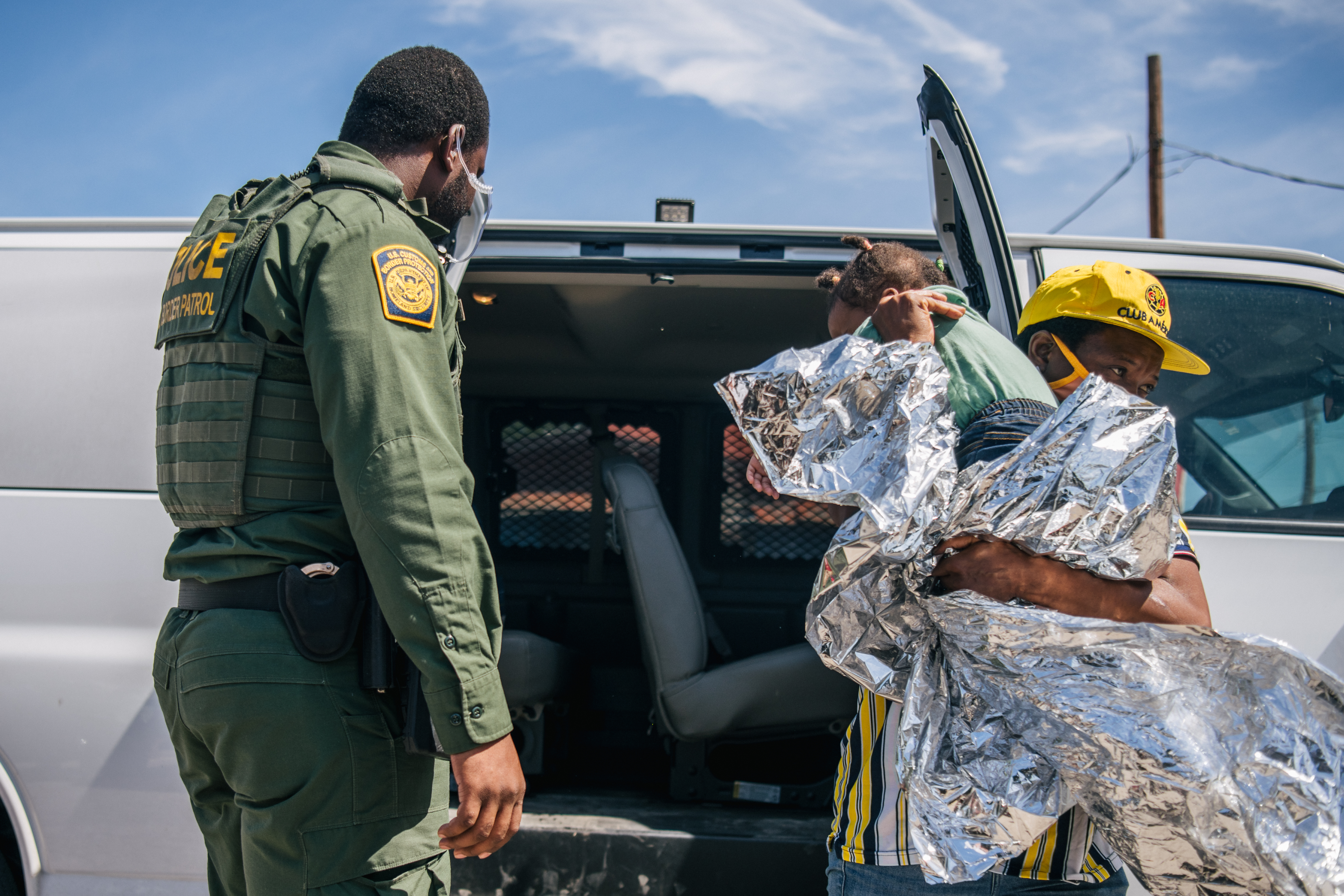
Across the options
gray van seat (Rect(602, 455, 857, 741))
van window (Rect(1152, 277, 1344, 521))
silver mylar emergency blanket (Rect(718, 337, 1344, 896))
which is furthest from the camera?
gray van seat (Rect(602, 455, 857, 741))

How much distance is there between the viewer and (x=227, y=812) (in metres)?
1.29

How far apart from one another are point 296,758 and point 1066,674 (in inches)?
39.0

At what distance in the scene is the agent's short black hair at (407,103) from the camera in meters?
1.44

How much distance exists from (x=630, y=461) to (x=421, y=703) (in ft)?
5.93

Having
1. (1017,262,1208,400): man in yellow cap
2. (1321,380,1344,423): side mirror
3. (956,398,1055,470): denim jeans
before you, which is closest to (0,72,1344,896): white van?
(1321,380,1344,423): side mirror

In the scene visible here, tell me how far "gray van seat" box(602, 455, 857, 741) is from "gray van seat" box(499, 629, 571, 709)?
33cm

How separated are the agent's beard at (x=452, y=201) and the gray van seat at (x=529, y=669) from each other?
1.22 metres

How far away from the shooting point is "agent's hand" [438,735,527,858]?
3.84ft

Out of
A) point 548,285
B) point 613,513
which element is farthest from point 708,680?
point 548,285

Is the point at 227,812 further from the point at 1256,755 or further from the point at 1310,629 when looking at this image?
the point at 1310,629

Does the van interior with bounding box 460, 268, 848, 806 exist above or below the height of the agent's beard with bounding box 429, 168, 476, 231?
below

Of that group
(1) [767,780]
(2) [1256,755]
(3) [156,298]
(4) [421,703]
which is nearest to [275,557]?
(4) [421,703]

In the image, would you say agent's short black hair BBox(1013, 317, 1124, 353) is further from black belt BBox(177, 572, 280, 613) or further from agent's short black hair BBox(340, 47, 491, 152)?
black belt BBox(177, 572, 280, 613)

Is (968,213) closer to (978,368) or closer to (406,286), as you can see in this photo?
(978,368)
